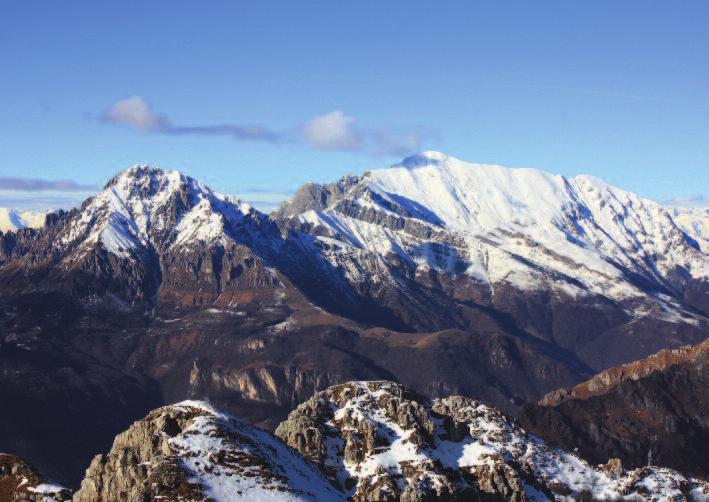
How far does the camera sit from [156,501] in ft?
651
